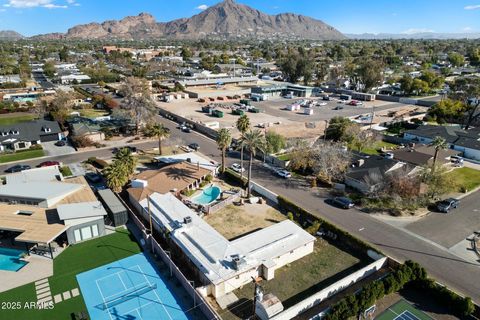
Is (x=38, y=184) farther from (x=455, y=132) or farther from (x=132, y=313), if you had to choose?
(x=455, y=132)

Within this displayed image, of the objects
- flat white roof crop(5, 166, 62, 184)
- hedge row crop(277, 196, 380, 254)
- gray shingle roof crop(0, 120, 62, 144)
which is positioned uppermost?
gray shingle roof crop(0, 120, 62, 144)

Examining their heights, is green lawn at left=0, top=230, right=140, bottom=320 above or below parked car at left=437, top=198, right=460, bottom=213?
below

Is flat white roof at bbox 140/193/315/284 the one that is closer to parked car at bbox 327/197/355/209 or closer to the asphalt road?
the asphalt road

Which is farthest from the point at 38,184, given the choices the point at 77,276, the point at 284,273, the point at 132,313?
the point at 284,273

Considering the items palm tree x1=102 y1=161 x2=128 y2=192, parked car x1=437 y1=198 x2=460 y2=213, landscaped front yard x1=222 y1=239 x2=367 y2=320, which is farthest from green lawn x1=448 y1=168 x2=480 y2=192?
palm tree x1=102 y1=161 x2=128 y2=192

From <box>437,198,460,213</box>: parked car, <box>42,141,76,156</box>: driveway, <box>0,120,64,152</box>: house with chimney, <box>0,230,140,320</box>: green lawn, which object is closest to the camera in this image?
<box>0,230,140,320</box>: green lawn

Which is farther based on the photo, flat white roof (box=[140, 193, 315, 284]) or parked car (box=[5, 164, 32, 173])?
parked car (box=[5, 164, 32, 173])

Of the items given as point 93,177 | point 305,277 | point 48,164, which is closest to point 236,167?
point 93,177

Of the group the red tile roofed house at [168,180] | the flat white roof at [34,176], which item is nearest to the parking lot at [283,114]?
the red tile roofed house at [168,180]
